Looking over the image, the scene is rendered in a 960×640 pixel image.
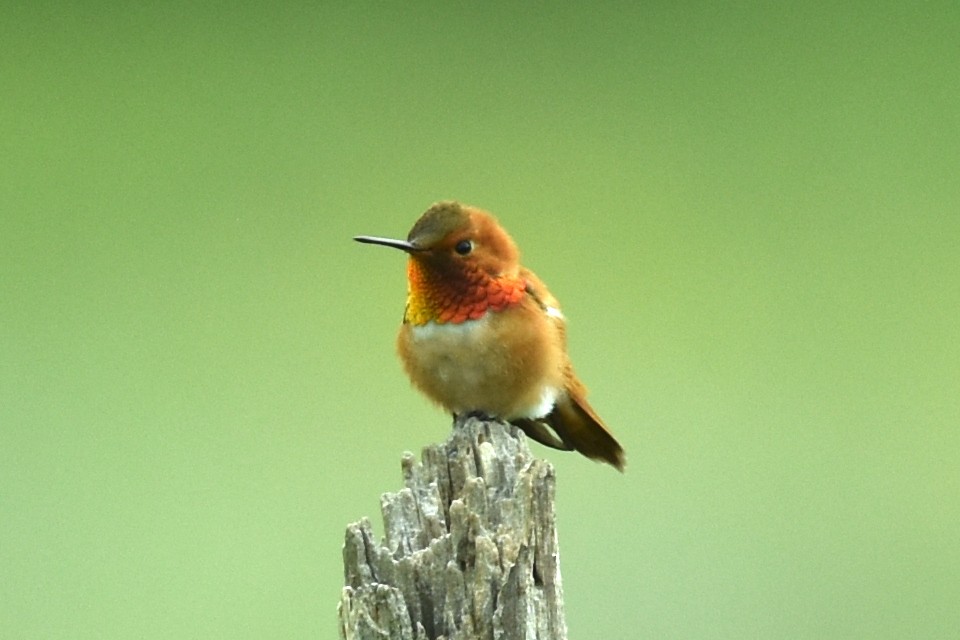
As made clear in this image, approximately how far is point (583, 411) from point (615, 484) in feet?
3.05

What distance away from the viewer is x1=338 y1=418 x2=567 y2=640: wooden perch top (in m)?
1.46

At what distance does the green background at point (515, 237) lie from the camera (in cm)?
327

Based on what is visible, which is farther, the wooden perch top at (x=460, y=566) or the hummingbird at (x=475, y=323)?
the hummingbird at (x=475, y=323)

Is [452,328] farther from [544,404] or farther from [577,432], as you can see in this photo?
[577,432]

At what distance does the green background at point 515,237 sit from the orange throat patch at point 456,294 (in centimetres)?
109

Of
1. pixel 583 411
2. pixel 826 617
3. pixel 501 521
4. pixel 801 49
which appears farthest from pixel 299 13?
pixel 501 521

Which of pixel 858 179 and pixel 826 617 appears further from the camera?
pixel 858 179

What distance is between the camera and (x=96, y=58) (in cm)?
352

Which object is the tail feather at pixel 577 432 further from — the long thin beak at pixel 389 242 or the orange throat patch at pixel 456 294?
the long thin beak at pixel 389 242

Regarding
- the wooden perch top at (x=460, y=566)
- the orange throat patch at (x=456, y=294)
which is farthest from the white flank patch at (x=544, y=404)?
the wooden perch top at (x=460, y=566)

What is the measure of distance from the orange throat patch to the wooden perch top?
65 centimetres

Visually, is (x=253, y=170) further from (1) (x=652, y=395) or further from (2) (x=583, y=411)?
(2) (x=583, y=411)

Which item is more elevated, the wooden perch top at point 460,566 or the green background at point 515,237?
the green background at point 515,237

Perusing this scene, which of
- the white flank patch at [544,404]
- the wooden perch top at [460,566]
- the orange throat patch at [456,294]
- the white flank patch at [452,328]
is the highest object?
the orange throat patch at [456,294]
